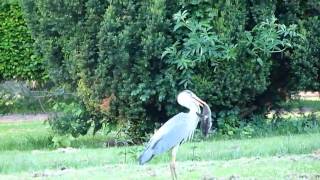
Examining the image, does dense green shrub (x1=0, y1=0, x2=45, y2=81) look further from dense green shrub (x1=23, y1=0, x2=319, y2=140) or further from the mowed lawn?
the mowed lawn

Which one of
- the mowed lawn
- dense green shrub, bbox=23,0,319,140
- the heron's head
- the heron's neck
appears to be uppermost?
dense green shrub, bbox=23,0,319,140

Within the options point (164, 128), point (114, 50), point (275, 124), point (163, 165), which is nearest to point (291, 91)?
point (275, 124)

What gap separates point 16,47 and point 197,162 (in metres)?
13.5

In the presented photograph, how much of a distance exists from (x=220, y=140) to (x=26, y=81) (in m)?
9.81

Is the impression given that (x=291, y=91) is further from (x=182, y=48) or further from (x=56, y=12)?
(x=56, y=12)

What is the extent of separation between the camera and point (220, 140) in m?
14.7

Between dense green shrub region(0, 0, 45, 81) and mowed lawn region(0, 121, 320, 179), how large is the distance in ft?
31.4

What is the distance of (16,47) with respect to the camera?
23.4 m

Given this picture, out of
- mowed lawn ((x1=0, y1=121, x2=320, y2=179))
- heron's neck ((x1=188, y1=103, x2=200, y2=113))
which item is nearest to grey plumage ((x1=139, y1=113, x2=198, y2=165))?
heron's neck ((x1=188, y1=103, x2=200, y2=113))

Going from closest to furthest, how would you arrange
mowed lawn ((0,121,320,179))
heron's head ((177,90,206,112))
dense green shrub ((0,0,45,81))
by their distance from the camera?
heron's head ((177,90,206,112)) < mowed lawn ((0,121,320,179)) < dense green shrub ((0,0,45,81))

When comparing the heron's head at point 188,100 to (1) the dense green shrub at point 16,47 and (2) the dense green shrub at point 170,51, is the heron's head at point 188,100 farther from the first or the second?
(1) the dense green shrub at point 16,47

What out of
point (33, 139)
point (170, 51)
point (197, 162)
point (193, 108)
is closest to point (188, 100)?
point (193, 108)

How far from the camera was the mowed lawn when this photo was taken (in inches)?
376

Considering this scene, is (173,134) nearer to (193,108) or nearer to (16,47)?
(193,108)
